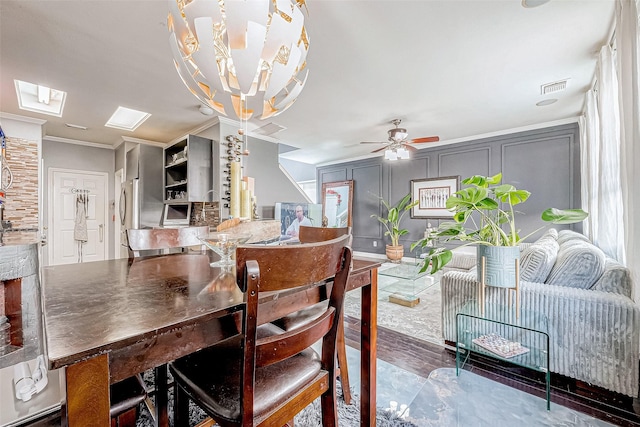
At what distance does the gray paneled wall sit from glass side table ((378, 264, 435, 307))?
98.2 inches

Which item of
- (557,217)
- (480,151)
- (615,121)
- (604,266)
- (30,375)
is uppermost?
(480,151)

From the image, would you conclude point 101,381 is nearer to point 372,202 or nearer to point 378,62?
point 378,62

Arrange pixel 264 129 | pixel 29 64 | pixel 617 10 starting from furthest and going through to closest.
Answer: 1. pixel 264 129
2. pixel 29 64
3. pixel 617 10

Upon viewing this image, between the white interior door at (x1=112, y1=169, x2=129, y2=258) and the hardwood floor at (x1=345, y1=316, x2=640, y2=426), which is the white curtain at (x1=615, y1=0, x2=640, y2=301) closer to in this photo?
the hardwood floor at (x1=345, y1=316, x2=640, y2=426)

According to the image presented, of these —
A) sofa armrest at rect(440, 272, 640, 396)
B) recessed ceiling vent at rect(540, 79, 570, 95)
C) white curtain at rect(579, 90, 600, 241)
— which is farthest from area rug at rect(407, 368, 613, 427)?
recessed ceiling vent at rect(540, 79, 570, 95)

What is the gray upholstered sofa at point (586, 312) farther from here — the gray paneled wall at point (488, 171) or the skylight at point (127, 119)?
the skylight at point (127, 119)

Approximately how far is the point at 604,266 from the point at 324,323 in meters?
2.10

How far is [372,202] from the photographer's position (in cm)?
652

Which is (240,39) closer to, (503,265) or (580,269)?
(503,265)

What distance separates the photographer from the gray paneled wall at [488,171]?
4.20 metres

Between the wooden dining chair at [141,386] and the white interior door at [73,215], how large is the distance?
15.3ft

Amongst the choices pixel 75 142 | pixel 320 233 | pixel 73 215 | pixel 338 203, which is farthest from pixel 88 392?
pixel 338 203

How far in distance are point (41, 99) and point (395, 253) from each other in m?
6.14

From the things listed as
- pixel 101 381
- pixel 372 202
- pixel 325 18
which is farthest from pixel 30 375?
pixel 372 202
